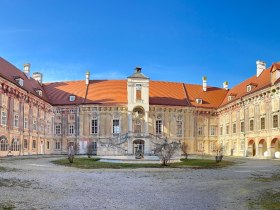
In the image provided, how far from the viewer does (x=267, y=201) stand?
1003cm

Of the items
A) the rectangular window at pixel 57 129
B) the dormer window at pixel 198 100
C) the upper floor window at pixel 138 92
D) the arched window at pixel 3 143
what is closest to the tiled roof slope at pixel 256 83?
the dormer window at pixel 198 100

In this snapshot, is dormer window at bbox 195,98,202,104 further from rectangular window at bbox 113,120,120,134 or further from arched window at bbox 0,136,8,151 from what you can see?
arched window at bbox 0,136,8,151

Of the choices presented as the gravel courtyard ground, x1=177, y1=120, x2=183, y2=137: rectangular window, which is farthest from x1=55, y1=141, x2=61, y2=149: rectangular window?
the gravel courtyard ground

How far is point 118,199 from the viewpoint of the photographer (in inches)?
400

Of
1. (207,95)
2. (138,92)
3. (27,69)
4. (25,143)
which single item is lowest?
(25,143)

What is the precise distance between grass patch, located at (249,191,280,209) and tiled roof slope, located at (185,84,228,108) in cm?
4275

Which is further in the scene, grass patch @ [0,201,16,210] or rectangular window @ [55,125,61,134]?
rectangular window @ [55,125,61,134]

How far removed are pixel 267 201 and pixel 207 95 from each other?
1868 inches

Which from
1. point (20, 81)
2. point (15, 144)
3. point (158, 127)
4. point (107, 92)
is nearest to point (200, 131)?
point (158, 127)

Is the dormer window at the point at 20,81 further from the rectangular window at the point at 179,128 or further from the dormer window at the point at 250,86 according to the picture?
the dormer window at the point at 250,86

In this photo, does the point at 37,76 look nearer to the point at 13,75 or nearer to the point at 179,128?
the point at 13,75

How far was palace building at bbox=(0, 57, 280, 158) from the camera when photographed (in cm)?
4441

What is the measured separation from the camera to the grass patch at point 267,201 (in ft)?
30.2

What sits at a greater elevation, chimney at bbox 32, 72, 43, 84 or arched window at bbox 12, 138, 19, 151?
chimney at bbox 32, 72, 43, 84
